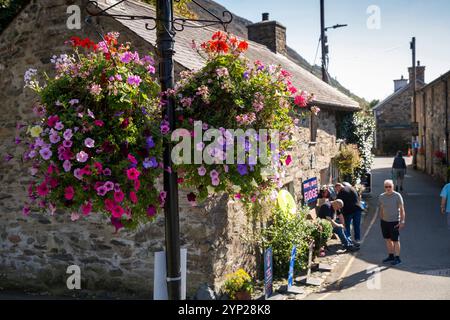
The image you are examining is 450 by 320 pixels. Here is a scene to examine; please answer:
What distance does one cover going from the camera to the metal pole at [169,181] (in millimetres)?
3910

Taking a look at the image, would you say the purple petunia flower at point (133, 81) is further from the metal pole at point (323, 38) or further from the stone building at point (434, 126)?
the stone building at point (434, 126)

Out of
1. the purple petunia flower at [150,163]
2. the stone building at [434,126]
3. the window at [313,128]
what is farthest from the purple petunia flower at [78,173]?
the stone building at [434,126]

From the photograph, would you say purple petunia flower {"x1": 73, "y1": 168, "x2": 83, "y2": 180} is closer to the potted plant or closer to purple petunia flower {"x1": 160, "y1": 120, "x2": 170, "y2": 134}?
purple petunia flower {"x1": 160, "y1": 120, "x2": 170, "y2": 134}

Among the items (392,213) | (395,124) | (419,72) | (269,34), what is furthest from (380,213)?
(419,72)

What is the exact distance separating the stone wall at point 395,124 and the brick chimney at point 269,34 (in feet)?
85.5

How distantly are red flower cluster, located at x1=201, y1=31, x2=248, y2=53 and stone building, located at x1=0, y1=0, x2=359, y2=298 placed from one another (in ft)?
11.4

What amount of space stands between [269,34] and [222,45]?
50.3 feet

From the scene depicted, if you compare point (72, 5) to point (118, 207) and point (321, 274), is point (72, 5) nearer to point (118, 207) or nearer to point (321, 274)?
point (118, 207)

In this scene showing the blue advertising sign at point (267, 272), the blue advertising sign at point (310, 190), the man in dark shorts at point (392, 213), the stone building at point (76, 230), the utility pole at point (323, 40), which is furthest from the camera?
the utility pole at point (323, 40)

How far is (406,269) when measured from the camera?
9453mm

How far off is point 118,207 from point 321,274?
6936 millimetres

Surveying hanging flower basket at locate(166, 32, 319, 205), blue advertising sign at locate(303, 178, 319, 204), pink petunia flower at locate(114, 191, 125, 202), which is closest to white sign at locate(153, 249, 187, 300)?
hanging flower basket at locate(166, 32, 319, 205)

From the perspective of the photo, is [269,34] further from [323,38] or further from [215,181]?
[215,181]
